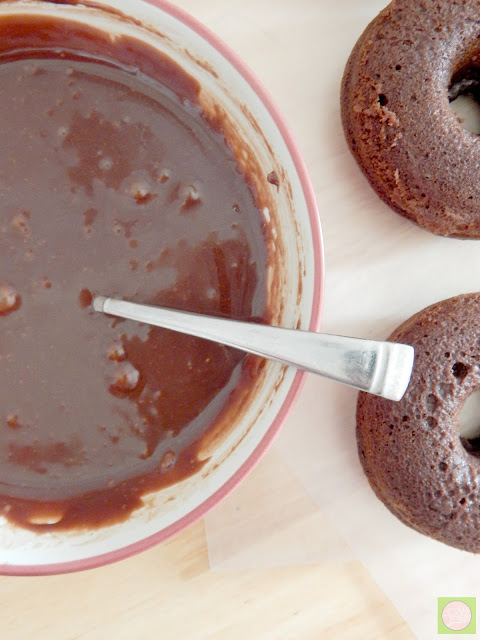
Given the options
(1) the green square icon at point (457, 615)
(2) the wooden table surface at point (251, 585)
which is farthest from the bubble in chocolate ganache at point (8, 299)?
(1) the green square icon at point (457, 615)

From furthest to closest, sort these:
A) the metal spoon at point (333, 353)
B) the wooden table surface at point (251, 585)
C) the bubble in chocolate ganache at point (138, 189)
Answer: the wooden table surface at point (251, 585), the bubble in chocolate ganache at point (138, 189), the metal spoon at point (333, 353)

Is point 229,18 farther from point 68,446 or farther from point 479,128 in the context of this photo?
point 68,446

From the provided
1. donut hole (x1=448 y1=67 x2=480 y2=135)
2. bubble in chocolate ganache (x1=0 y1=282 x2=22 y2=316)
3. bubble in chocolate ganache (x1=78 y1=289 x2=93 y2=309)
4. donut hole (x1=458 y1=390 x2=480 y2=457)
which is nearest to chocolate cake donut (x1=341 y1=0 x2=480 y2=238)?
donut hole (x1=448 y1=67 x2=480 y2=135)

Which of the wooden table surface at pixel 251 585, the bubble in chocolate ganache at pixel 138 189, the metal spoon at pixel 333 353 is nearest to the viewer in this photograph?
the metal spoon at pixel 333 353

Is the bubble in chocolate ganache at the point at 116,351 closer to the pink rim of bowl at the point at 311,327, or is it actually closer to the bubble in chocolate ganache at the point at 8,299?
the bubble in chocolate ganache at the point at 8,299

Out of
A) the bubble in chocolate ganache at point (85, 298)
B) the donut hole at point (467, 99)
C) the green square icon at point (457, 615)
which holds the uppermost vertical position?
the donut hole at point (467, 99)

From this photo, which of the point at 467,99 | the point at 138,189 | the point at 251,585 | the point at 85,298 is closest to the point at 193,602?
the point at 251,585
